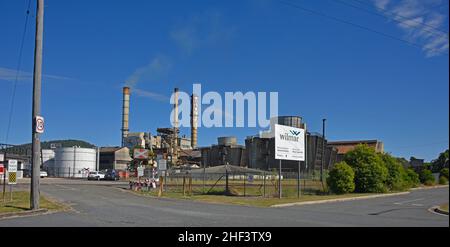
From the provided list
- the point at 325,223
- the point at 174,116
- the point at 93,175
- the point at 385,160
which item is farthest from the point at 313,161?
the point at 325,223

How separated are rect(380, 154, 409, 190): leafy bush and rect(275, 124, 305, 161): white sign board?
511 inches

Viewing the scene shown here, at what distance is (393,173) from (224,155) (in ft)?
221

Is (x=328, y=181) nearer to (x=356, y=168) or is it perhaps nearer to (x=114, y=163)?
(x=356, y=168)

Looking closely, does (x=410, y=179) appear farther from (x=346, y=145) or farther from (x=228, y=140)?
(x=346, y=145)

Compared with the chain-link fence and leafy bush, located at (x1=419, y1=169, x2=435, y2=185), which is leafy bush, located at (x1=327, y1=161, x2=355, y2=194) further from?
leafy bush, located at (x1=419, y1=169, x2=435, y2=185)

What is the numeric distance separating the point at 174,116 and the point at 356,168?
253ft

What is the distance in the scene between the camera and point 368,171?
138 ft

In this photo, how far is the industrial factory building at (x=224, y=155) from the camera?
111125 millimetres

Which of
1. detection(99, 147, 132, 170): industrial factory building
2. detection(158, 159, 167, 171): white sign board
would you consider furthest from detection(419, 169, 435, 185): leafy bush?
detection(99, 147, 132, 170): industrial factory building

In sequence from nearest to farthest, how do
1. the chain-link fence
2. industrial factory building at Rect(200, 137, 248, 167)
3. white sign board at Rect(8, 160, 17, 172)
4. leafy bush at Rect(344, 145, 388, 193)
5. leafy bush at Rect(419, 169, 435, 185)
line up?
white sign board at Rect(8, 160, 17, 172) < the chain-link fence < leafy bush at Rect(344, 145, 388, 193) < leafy bush at Rect(419, 169, 435, 185) < industrial factory building at Rect(200, 137, 248, 167)

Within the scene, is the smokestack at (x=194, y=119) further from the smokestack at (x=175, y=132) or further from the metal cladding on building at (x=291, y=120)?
the metal cladding on building at (x=291, y=120)

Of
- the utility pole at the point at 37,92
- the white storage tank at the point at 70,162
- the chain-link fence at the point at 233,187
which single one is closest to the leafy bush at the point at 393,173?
the chain-link fence at the point at 233,187

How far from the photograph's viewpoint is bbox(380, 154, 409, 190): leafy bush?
45.9 metres

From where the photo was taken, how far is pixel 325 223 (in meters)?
16.2
